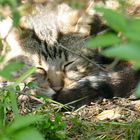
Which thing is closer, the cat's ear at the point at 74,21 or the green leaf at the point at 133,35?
the green leaf at the point at 133,35

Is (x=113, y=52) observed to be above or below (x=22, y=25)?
above

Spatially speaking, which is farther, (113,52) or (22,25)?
(22,25)

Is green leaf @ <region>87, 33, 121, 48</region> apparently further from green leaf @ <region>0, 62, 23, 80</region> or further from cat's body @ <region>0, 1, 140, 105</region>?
cat's body @ <region>0, 1, 140, 105</region>

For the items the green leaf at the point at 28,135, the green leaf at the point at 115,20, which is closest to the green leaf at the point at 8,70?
the green leaf at the point at 28,135

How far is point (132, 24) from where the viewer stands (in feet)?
2.14

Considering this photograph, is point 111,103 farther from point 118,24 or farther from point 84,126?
point 118,24

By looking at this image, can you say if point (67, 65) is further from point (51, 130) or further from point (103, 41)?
point (103, 41)

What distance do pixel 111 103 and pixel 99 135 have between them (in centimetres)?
53

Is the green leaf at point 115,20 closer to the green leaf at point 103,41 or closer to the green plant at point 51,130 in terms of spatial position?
the green leaf at point 103,41

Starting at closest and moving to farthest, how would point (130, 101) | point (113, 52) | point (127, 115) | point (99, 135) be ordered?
point (113, 52) → point (99, 135) → point (127, 115) → point (130, 101)

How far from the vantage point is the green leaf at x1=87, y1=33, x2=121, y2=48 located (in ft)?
2.11

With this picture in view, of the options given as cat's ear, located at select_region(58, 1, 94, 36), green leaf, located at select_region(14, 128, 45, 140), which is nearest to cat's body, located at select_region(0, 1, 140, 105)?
cat's ear, located at select_region(58, 1, 94, 36)

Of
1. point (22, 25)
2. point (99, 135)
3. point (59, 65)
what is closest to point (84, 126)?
point (99, 135)

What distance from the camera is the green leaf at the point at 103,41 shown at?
0.64m
